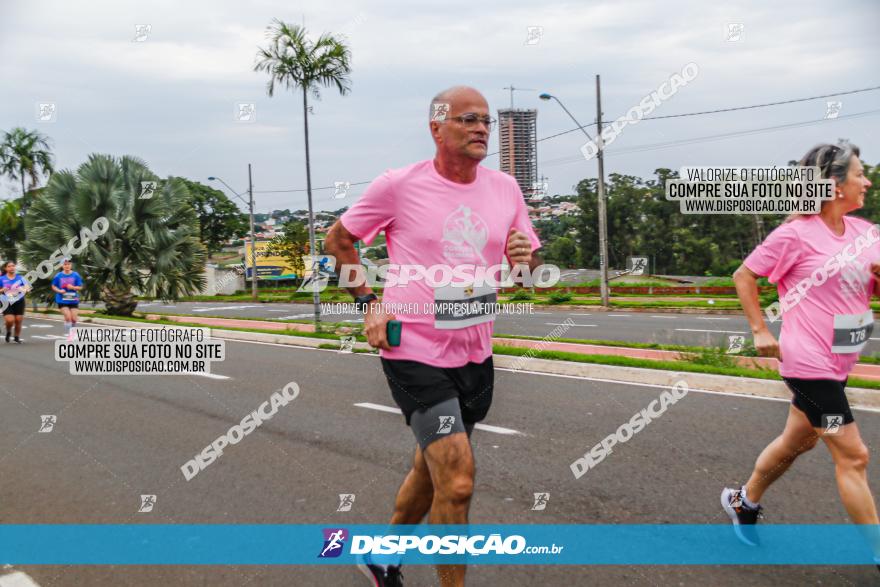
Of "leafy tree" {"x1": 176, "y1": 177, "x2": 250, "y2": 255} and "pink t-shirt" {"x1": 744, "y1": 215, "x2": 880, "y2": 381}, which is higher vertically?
"leafy tree" {"x1": 176, "y1": 177, "x2": 250, "y2": 255}

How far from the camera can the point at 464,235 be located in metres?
2.90

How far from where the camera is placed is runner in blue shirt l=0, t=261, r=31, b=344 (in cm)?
1517

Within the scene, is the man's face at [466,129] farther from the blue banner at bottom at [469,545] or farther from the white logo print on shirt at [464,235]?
the blue banner at bottom at [469,545]

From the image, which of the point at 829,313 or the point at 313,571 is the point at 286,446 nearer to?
the point at 313,571
